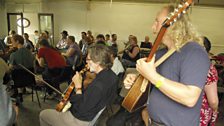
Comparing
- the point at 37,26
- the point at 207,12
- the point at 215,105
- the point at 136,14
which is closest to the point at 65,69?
the point at 215,105

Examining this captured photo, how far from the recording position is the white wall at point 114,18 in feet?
25.8

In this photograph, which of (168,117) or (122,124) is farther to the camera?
(122,124)

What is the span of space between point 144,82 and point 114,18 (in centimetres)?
788

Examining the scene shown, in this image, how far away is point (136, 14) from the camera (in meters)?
8.62

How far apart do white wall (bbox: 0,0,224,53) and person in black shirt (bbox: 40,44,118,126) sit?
20.9 feet

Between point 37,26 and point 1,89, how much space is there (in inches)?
353

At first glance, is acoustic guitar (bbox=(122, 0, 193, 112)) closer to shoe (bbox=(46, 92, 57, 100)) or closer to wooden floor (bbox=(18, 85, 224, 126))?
wooden floor (bbox=(18, 85, 224, 126))

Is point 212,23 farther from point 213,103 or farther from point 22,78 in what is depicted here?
point 213,103

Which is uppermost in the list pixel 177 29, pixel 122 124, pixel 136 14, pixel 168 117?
pixel 136 14

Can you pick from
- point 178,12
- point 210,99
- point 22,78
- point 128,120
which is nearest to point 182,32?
point 178,12

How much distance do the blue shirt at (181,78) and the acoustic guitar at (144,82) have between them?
0.20ft

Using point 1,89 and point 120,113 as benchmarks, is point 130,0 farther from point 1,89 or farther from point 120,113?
point 1,89

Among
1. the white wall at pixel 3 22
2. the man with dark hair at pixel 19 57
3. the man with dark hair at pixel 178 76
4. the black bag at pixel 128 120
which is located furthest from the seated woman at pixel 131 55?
the white wall at pixel 3 22

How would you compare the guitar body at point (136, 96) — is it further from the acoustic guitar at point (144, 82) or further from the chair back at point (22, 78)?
the chair back at point (22, 78)
